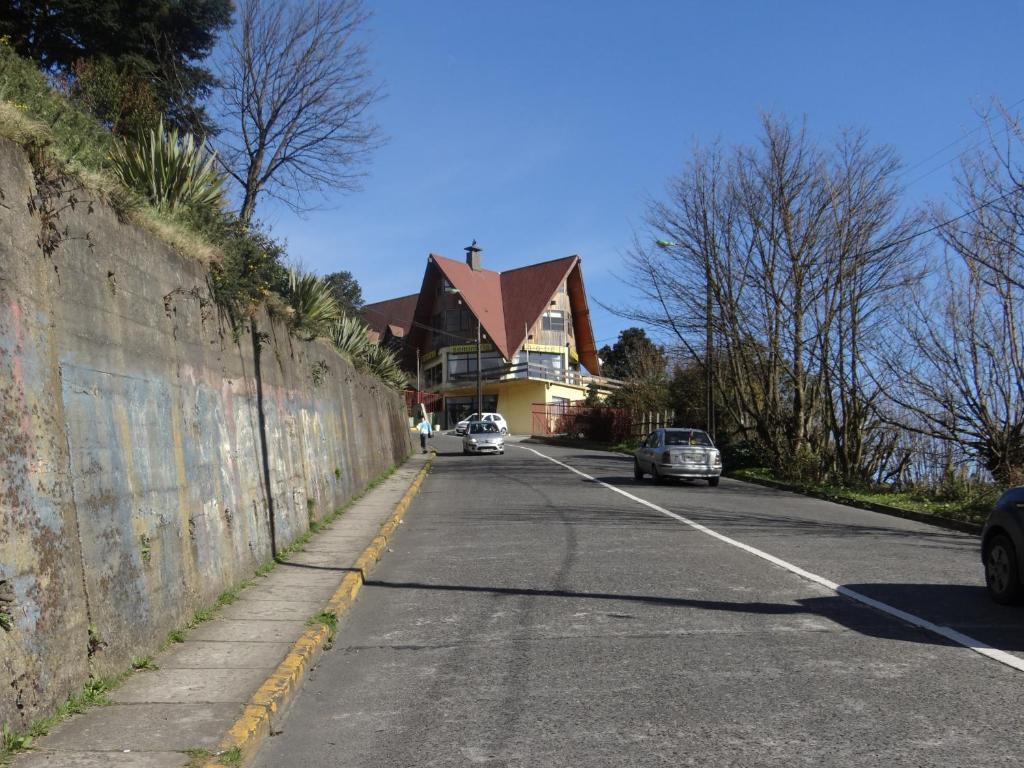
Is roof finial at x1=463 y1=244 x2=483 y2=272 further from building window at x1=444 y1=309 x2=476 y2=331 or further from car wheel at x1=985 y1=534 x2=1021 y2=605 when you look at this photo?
car wheel at x1=985 y1=534 x2=1021 y2=605

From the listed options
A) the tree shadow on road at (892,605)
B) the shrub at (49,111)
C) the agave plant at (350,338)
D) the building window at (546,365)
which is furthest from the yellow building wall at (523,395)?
the shrub at (49,111)

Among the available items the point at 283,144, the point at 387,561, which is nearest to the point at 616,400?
the point at 283,144

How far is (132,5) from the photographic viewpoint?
21.3m

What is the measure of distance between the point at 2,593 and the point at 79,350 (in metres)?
1.82

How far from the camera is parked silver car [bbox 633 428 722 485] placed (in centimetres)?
2284

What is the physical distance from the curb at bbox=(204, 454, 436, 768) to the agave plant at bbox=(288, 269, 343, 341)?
6.49 m

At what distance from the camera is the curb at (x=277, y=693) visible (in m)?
4.55

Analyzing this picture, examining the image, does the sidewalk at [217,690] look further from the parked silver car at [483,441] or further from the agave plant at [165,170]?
the parked silver car at [483,441]

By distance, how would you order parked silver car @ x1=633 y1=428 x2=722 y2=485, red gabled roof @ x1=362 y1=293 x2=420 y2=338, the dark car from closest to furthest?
1. the dark car
2. parked silver car @ x1=633 y1=428 x2=722 y2=485
3. red gabled roof @ x1=362 y1=293 x2=420 y2=338

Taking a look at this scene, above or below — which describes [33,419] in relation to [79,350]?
below

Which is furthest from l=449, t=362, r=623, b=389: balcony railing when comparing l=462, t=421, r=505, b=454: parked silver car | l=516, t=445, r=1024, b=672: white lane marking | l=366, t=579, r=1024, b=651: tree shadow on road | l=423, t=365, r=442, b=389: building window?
l=366, t=579, r=1024, b=651: tree shadow on road

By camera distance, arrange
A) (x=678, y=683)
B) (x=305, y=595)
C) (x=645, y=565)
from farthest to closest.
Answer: (x=645, y=565) < (x=305, y=595) < (x=678, y=683)

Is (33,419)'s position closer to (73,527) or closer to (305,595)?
(73,527)

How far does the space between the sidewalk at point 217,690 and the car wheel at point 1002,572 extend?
233 inches
